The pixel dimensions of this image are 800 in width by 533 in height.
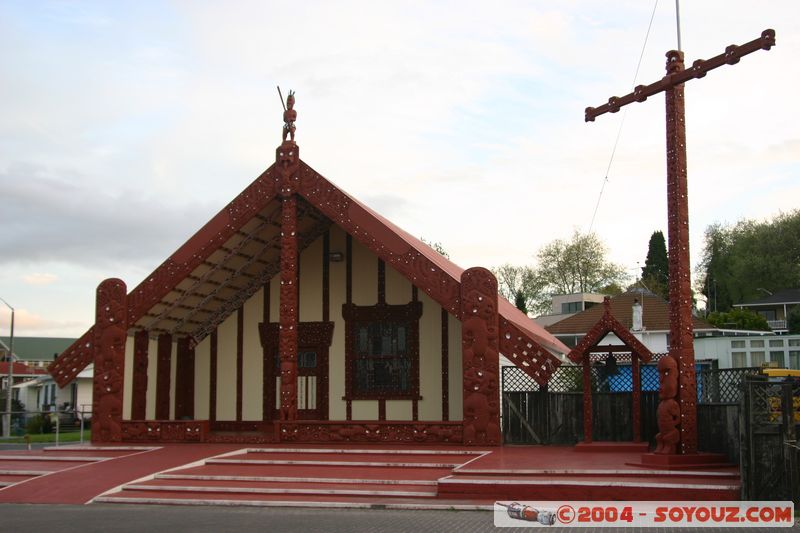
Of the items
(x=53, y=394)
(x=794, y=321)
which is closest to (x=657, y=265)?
(x=794, y=321)

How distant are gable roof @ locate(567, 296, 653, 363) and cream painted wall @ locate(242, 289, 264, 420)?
8.09 meters

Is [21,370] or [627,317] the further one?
[21,370]

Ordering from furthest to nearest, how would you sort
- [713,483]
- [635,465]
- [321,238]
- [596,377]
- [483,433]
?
[321,238] → [596,377] → [483,433] → [635,465] → [713,483]

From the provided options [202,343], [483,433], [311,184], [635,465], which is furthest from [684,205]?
[202,343]

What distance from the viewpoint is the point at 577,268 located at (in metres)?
66.1

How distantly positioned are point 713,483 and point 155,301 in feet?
37.1

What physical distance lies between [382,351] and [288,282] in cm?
311

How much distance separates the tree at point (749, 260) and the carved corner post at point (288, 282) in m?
52.9

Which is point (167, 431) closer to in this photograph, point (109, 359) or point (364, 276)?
point (109, 359)

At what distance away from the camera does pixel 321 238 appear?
20.1 m

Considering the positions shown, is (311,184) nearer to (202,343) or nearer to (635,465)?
(202,343)

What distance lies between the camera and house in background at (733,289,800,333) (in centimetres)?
6278

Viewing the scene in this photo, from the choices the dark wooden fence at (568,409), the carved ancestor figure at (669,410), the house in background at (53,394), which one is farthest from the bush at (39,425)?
the carved ancestor figure at (669,410)

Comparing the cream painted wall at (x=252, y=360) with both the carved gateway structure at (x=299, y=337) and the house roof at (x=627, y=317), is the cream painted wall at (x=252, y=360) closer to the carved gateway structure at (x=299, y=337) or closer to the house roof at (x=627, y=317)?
the carved gateway structure at (x=299, y=337)
